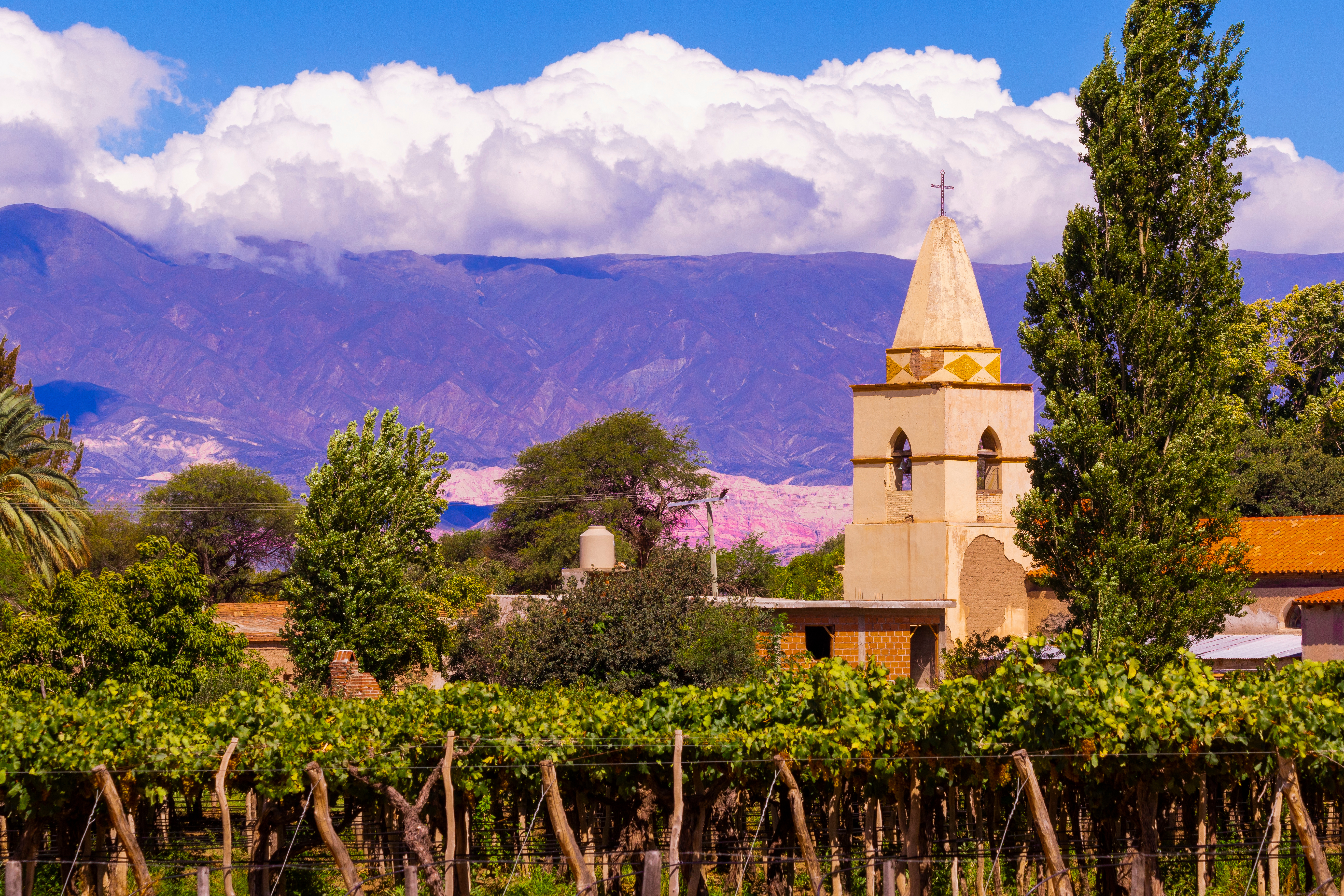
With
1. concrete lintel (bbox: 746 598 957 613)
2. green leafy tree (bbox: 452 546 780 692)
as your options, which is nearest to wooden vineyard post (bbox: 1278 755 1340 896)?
green leafy tree (bbox: 452 546 780 692)

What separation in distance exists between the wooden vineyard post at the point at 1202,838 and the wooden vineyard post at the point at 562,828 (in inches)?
270

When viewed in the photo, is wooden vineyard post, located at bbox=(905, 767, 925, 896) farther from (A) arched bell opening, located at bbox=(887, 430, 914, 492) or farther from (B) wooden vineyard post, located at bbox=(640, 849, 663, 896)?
(A) arched bell opening, located at bbox=(887, 430, 914, 492)

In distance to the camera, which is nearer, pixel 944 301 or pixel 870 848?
pixel 870 848

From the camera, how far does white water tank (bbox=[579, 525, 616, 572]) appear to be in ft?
131

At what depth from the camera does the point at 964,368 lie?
3722 cm

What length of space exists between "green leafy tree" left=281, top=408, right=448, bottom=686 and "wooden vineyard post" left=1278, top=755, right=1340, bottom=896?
21.6 metres

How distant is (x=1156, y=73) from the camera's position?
27.5 meters

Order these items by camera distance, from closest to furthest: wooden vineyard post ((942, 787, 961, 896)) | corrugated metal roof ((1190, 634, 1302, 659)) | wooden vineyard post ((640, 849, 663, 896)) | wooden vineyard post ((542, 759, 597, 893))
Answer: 1. wooden vineyard post ((640, 849, 663, 896))
2. wooden vineyard post ((542, 759, 597, 893))
3. wooden vineyard post ((942, 787, 961, 896))
4. corrugated metal roof ((1190, 634, 1302, 659))

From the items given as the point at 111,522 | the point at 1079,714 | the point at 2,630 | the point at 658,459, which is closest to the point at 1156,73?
the point at 1079,714

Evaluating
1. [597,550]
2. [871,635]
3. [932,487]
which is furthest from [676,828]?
[597,550]

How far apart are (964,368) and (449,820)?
23354mm

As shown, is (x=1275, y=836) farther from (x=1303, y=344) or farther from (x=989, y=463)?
(x=1303, y=344)

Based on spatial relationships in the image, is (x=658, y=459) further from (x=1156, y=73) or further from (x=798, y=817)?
(x=798, y=817)

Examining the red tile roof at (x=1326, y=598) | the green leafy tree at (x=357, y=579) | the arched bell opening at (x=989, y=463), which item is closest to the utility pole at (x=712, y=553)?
the green leafy tree at (x=357, y=579)
